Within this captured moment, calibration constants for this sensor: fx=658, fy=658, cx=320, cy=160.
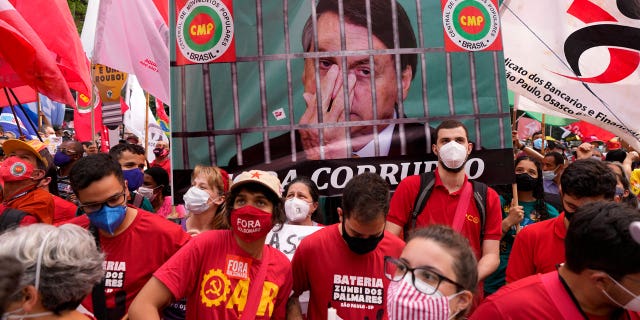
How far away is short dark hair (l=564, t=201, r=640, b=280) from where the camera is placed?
2.30m

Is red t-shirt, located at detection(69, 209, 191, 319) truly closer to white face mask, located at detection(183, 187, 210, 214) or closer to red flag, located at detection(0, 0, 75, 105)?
white face mask, located at detection(183, 187, 210, 214)

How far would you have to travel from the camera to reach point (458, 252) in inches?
101

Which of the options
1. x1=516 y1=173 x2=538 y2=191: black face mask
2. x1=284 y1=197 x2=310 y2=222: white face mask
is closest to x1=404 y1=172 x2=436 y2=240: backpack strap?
x1=284 y1=197 x2=310 y2=222: white face mask

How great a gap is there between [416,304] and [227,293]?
1.18m

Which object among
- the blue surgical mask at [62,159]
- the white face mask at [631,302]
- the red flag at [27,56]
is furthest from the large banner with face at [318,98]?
the white face mask at [631,302]

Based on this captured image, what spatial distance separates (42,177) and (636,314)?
13.1ft

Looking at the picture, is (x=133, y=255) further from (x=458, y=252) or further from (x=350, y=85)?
(x=350, y=85)

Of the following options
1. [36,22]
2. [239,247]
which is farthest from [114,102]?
[239,247]

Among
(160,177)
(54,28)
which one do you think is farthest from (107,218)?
(54,28)

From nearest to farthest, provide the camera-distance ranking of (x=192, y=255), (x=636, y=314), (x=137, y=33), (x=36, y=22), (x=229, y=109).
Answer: (x=636, y=314) < (x=192, y=255) < (x=229, y=109) < (x=36, y=22) < (x=137, y=33)

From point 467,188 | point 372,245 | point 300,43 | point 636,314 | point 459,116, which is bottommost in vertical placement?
point 636,314

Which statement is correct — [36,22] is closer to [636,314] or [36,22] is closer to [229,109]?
[229,109]

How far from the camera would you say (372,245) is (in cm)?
348

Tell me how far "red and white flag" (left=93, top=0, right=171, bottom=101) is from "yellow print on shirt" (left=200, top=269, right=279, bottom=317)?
14.5 feet
